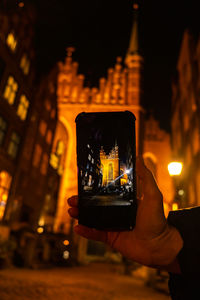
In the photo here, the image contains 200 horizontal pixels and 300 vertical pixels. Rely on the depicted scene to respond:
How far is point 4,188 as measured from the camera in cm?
1714

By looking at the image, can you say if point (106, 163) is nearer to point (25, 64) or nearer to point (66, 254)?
point (25, 64)

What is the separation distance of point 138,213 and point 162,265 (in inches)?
14.0

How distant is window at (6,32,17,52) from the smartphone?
17408mm

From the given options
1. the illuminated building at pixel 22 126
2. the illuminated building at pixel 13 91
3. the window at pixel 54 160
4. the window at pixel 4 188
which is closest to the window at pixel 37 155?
the illuminated building at pixel 22 126

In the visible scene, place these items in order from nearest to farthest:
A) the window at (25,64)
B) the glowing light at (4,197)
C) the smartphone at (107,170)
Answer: the smartphone at (107,170), the glowing light at (4,197), the window at (25,64)

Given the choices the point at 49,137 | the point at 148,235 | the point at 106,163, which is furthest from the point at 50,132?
the point at 148,235

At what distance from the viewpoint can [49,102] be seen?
80.4 feet

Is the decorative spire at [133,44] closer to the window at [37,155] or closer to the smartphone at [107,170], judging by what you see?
the window at [37,155]

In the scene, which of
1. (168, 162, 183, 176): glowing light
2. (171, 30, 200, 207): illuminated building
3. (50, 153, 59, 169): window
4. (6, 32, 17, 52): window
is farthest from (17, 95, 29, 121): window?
(168, 162, 183, 176): glowing light

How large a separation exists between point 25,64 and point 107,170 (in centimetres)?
1969

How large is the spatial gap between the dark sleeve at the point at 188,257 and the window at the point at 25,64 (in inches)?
→ 771

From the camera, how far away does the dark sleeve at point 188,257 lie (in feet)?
4.60

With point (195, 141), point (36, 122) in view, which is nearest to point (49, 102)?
point (36, 122)

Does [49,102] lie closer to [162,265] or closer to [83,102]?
[83,102]
